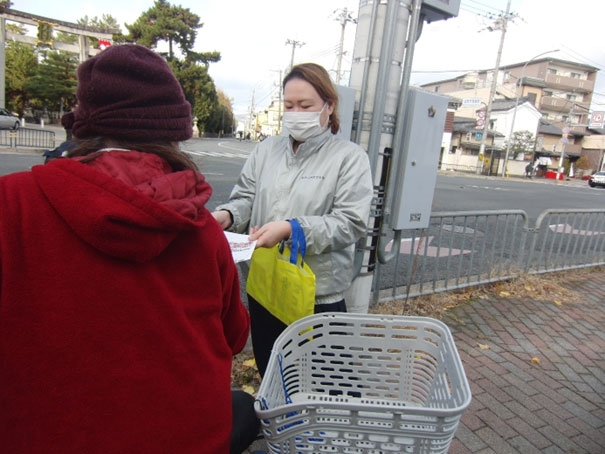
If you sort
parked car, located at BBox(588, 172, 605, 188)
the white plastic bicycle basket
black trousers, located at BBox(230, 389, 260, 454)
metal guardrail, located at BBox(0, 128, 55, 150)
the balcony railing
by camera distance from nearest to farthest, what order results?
the white plastic bicycle basket, black trousers, located at BBox(230, 389, 260, 454), metal guardrail, located at BBox(0, 128, 55, 150), parked car, located at BBox(588, 172, 605, 188), the balcony railing

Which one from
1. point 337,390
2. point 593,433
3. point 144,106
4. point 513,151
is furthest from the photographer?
point 513,151

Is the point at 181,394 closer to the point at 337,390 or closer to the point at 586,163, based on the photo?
the point at 337,390

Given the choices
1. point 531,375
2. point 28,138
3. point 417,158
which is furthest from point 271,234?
point 28,138

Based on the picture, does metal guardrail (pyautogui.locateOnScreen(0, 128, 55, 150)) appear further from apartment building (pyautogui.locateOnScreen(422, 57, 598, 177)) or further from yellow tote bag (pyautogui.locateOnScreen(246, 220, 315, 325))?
apartment building (pyautogui.locateOnScreen(422, 57, 598, 177))

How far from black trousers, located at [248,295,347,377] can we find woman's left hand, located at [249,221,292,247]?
0.54 meters

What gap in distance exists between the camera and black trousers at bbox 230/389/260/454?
4.46 feet

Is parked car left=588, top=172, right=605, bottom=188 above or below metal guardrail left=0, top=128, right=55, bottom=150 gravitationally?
above

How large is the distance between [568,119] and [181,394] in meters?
69.5

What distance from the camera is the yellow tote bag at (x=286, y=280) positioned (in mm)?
1878

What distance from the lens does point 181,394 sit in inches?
41.2

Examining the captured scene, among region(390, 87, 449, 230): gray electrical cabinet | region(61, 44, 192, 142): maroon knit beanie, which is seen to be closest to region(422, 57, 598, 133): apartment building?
region(390, 87, 449, 230): gray electrical cabinet

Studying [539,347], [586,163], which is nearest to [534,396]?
[539,347]

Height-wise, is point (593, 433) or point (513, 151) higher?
point (513, 151)

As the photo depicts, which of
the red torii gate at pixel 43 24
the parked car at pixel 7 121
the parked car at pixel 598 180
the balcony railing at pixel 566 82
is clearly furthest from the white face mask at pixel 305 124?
the balcony railing at pixel 566 82
